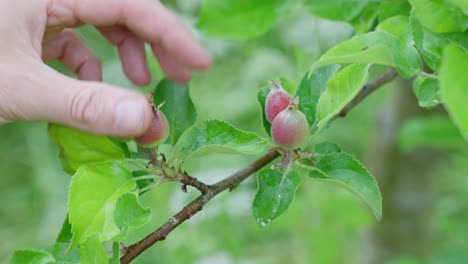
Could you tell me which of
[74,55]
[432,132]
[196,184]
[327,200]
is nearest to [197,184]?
[196,184]

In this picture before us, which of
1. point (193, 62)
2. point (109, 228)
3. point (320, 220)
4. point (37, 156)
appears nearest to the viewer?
point (109, 228)

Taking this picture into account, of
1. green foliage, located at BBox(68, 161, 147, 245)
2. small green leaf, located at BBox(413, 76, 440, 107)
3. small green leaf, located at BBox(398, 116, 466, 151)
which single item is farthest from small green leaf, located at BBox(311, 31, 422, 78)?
small green leaf, located at BBox(398, 116, 466, 151)

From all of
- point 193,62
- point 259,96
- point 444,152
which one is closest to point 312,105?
point 259,96

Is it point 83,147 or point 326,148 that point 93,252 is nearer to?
point 83,147

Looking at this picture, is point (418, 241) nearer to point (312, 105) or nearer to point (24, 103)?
point (312, 105)

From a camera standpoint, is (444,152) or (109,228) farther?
(444,152)

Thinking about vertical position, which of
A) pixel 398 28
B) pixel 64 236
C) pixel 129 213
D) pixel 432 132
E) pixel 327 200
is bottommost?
pixel 327 200

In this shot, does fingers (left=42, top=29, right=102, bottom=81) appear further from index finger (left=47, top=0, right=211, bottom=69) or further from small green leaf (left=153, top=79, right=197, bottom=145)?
small green leaf (left=153, top=79, right=197, bottom=145)
